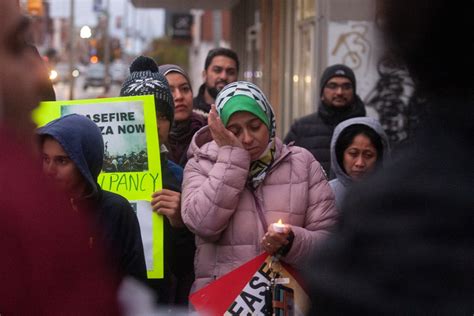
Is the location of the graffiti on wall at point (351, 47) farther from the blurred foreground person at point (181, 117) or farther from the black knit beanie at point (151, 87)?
the black knit beanie at point (151, 87)

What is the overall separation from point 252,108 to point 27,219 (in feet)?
10.4

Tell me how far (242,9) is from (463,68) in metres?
26.7

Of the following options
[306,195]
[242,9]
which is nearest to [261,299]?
[306,195]

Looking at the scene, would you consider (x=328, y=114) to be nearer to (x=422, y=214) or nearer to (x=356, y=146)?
(x=356, y=146)

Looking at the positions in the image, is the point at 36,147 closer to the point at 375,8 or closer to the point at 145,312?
the point at 145,312

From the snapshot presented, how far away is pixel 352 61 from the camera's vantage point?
42.0 feet

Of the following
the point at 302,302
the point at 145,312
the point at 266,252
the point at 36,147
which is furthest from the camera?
the point at 266,252

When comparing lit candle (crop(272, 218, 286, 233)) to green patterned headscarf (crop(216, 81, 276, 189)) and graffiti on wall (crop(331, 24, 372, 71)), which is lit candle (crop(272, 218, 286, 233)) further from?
graffiti on wall (crop(331, 24, 372, 71))

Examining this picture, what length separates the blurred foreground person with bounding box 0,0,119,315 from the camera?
177 centimetres

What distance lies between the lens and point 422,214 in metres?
1.56

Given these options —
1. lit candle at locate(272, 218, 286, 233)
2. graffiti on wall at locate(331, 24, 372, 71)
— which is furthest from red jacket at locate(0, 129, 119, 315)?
graffiti on wall at locate(331, 24, 372, 71)

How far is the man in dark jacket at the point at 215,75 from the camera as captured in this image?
905cm

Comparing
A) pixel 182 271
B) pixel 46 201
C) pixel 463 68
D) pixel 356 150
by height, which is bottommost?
pixel 182 271

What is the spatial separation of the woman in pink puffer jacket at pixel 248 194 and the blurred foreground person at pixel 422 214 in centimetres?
282
